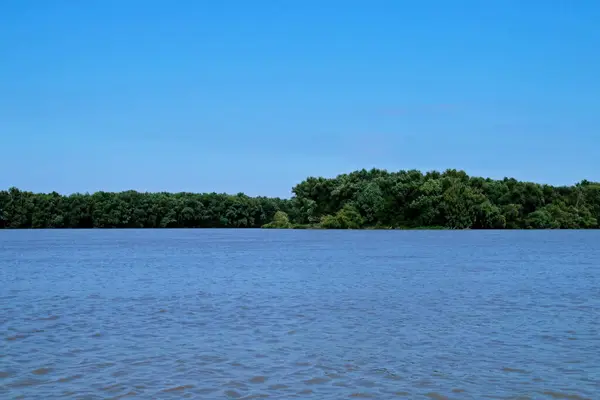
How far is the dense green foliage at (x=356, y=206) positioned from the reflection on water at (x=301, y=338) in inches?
4055

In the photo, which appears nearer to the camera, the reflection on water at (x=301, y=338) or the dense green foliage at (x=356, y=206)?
the reflection on water at (x=301, y=338)

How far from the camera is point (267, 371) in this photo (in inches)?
517

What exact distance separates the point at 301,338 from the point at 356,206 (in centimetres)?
12567

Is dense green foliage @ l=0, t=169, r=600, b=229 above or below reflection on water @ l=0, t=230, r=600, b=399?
above

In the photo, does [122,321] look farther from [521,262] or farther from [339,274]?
[521,262]

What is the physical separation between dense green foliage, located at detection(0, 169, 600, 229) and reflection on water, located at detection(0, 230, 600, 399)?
338 ft

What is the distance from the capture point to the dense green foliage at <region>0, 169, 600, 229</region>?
135 metres

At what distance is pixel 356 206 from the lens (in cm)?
14175

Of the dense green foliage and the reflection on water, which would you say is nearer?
the reflection on water

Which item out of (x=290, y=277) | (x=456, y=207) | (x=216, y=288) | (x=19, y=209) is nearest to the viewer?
(x=216, y=288)

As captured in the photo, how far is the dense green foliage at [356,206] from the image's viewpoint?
135 meters

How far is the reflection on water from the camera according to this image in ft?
39.6

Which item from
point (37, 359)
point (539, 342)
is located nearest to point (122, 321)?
point (37, 359)

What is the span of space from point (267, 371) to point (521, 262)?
36.4 m
